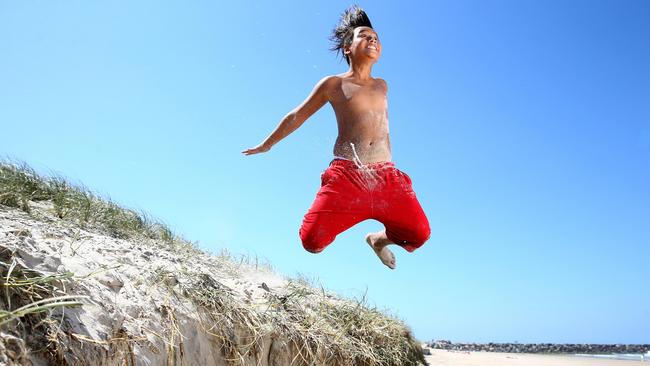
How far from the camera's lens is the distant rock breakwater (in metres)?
18.7

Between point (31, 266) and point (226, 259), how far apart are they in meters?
3.29

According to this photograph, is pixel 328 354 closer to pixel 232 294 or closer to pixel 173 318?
pixel 232 294

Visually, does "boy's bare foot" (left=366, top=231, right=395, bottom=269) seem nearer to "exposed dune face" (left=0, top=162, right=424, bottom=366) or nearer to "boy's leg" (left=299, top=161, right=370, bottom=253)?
"boy's leg" (left=299, top=161, right=370, bottom=253)

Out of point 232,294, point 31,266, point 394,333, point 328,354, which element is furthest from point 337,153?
point 394,333


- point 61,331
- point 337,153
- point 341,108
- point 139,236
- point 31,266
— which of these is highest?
point 341,108

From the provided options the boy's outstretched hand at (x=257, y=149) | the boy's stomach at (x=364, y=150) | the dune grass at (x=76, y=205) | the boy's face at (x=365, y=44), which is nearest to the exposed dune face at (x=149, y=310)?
the dune grass at (x=76, y=205)

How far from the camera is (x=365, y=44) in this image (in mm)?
3762

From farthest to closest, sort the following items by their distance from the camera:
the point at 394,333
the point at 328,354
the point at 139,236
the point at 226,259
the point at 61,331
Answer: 1. the point at 226,259
2. the point at 394,333
3. the point at 139,236
4. the point at 328,354
5. the point at 61,331

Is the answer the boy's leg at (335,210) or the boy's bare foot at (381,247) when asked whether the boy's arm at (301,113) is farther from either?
the boy's bare foot at (381,247)

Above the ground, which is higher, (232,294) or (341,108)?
(341,108)

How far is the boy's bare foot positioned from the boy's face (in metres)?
1.37

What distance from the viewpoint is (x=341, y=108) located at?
374 centimetres

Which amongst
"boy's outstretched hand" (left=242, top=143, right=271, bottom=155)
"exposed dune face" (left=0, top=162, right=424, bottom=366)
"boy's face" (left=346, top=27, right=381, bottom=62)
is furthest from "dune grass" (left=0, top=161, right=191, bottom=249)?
"boy's face" (left=346, top=27, right=381, bottom=62)

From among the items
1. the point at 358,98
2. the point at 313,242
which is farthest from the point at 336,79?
the point at 313,242
